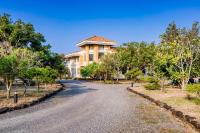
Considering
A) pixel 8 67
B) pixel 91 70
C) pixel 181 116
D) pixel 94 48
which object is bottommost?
pixel 181 116

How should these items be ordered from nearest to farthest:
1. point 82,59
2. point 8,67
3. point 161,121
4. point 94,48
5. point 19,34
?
point 161,121, point 8,67, point 19,34, point 94,48, point 82,59

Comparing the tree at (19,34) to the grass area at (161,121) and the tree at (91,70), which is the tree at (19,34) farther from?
the grass area at (161,121)

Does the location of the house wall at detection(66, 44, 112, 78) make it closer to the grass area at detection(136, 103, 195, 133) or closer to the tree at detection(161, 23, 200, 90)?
the tree at detection(161, 23, 200, 90)

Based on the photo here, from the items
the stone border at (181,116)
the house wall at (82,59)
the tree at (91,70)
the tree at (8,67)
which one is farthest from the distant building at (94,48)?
the stone border at (181,116)

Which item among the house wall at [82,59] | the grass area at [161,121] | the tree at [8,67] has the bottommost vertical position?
the grass area at [161,121]

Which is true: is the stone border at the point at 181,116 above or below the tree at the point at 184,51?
below

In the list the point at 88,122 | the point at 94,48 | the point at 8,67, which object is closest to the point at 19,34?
the point at 8,67

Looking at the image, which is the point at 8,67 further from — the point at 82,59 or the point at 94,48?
the point at 82,59

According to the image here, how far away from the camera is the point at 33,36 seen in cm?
4222

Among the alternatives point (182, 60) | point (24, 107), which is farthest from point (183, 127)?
point (182, 60)

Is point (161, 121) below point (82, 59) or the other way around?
below

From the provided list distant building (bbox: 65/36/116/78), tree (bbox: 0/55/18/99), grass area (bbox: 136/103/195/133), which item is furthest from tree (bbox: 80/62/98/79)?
grass area (bbox: 136/103/195/133)

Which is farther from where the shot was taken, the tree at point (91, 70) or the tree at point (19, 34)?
the tree at point (91, 70)

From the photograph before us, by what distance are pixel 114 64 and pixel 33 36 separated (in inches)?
752
